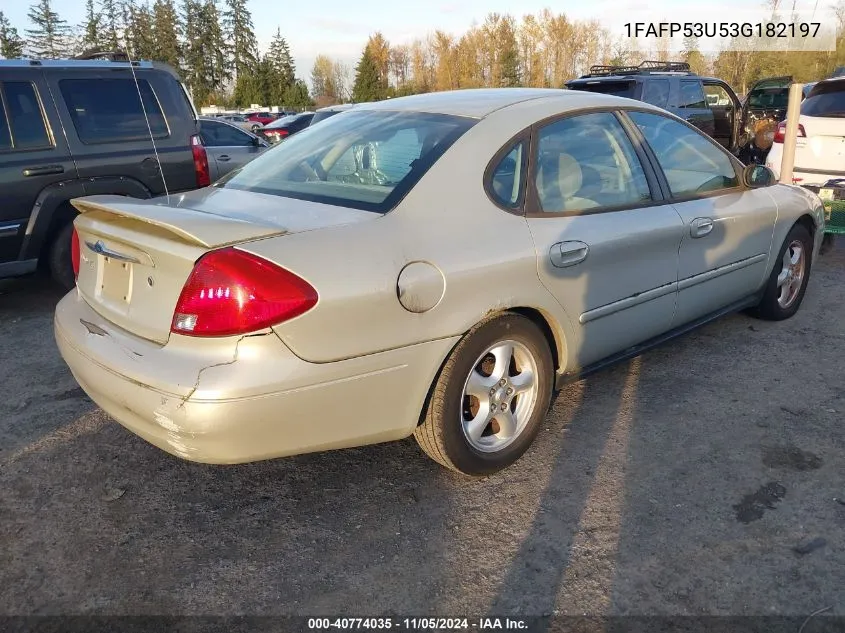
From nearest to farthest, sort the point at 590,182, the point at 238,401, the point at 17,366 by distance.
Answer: the point at 238,401 < the point at 590,182 < the point at 17,366

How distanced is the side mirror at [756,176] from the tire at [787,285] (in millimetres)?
548

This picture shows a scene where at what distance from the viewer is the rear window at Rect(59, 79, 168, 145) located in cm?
558

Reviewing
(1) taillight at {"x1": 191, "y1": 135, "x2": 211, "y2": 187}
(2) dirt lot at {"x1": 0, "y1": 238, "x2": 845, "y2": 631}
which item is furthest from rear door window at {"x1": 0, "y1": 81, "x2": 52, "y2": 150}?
(2) dirt lot at {"x1": 0, "y1": 238, "x2": 845, "y2": 631}

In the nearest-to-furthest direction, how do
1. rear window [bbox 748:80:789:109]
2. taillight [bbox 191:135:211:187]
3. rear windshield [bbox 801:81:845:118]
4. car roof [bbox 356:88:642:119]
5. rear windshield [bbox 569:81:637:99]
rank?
car roof [bbox 356:88:642:119] → taillight [bbox 191:135:211:187] → rear windshield [bbox 801:81:845:118] → rear windshield [bbox 569:81:637:99] → rear window [bbox 748:80:789:109]

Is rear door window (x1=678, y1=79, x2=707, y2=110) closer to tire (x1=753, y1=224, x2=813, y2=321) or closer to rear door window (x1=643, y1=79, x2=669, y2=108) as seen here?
rear door window (x1=643, y1=79, x2=669, y2=108)

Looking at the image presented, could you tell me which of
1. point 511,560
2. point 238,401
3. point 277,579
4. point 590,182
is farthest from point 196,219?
point 590,182

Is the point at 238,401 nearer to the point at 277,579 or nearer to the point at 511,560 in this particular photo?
the point at 277,579

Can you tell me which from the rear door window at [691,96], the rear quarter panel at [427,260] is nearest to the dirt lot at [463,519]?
the rear quarter panel at [427,260]

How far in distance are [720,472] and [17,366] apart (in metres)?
4.02

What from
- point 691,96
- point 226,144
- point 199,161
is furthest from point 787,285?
point 226,144

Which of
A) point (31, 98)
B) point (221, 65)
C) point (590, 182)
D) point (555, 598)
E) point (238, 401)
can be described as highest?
point (221, 65)

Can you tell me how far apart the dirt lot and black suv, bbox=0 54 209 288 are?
6.61ft

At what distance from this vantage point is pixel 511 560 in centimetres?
247

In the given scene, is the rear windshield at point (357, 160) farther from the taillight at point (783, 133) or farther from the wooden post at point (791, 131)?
the taillight at point (783, 133)
